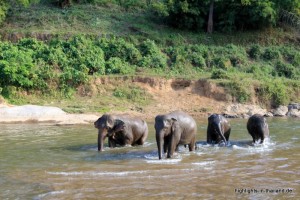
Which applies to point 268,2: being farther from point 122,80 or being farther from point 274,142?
point 274,142

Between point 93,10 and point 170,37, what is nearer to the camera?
point 170,37

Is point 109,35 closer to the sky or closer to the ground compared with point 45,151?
closer to the sky

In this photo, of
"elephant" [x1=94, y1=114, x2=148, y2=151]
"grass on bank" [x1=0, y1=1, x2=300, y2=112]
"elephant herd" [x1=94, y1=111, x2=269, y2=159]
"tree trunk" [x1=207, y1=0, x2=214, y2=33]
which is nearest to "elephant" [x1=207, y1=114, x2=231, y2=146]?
"elephant herd" [x1=94, y1=111, x2=269, y2=159]

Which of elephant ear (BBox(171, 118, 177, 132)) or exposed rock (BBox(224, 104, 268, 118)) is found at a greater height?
elephant ear (BBox(171, 118, 177, 132))

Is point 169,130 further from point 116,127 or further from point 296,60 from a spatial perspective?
point 296,60

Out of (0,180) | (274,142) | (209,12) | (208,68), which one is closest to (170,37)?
(209,12)

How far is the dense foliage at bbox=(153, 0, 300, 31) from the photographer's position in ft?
144

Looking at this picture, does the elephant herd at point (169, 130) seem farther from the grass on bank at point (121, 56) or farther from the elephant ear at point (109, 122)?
the grass on bank at point (121, 56)

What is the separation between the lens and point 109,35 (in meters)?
43.2

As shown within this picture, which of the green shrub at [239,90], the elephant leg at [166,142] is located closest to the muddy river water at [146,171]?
the elephant leg at [166,142]

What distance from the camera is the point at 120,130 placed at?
16578mm

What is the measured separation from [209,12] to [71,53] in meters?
16.7

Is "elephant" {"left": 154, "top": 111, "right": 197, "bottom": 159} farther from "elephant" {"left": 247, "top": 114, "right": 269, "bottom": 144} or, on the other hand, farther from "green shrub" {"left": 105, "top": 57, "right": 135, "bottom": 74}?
"green shrub" {"left": 105, "top": 57, "right": 135, "bottom": 74}

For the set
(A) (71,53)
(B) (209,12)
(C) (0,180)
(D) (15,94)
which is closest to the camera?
(C) (0,180)
